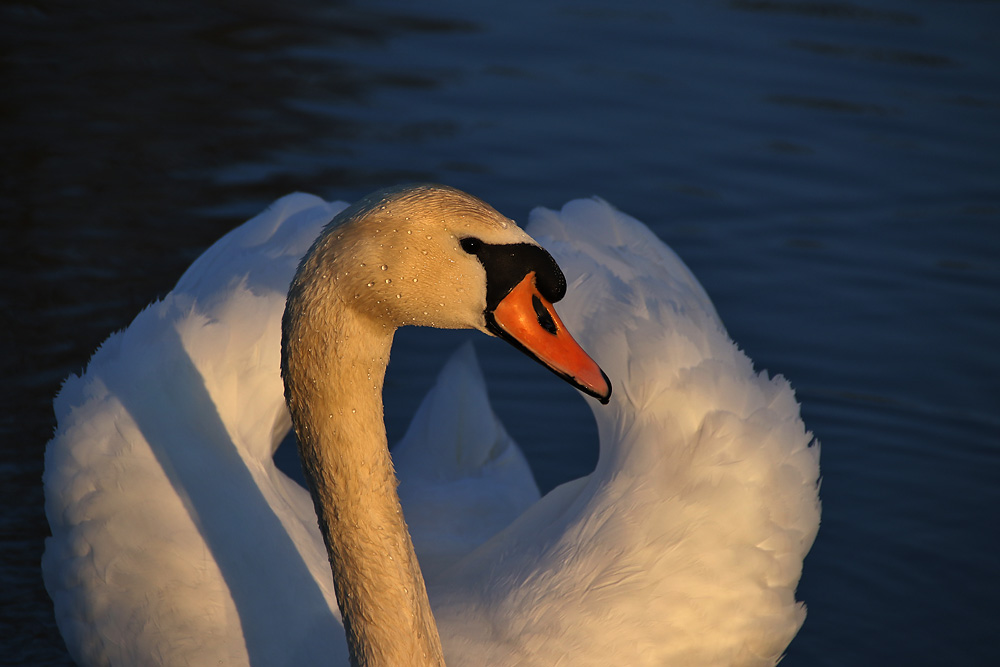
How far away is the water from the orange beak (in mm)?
2520

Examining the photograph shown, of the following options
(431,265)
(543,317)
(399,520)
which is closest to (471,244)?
(431,265)

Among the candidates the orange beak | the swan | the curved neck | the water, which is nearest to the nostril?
the orange beak

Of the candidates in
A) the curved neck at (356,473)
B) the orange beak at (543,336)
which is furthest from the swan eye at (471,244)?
the curved neck at (356,473)

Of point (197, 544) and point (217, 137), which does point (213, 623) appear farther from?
point (217, 137)

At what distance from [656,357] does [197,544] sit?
153cm

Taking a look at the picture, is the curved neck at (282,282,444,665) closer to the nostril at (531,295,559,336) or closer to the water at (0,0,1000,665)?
the nostril at (531,295,559,336)

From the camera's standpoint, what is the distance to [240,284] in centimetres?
429

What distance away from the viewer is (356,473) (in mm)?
2953

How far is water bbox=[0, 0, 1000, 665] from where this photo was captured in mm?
5598

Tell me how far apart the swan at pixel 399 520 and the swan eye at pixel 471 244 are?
620 millimetres

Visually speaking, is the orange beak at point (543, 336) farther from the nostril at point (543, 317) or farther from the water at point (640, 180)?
the water at point (640, 180)

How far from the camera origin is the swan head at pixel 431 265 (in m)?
2.65

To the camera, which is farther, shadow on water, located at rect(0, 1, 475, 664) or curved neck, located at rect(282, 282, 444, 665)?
shadow on water, located at rect(0, 1, 475, 664)

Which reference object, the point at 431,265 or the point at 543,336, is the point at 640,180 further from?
the point at 431,265
